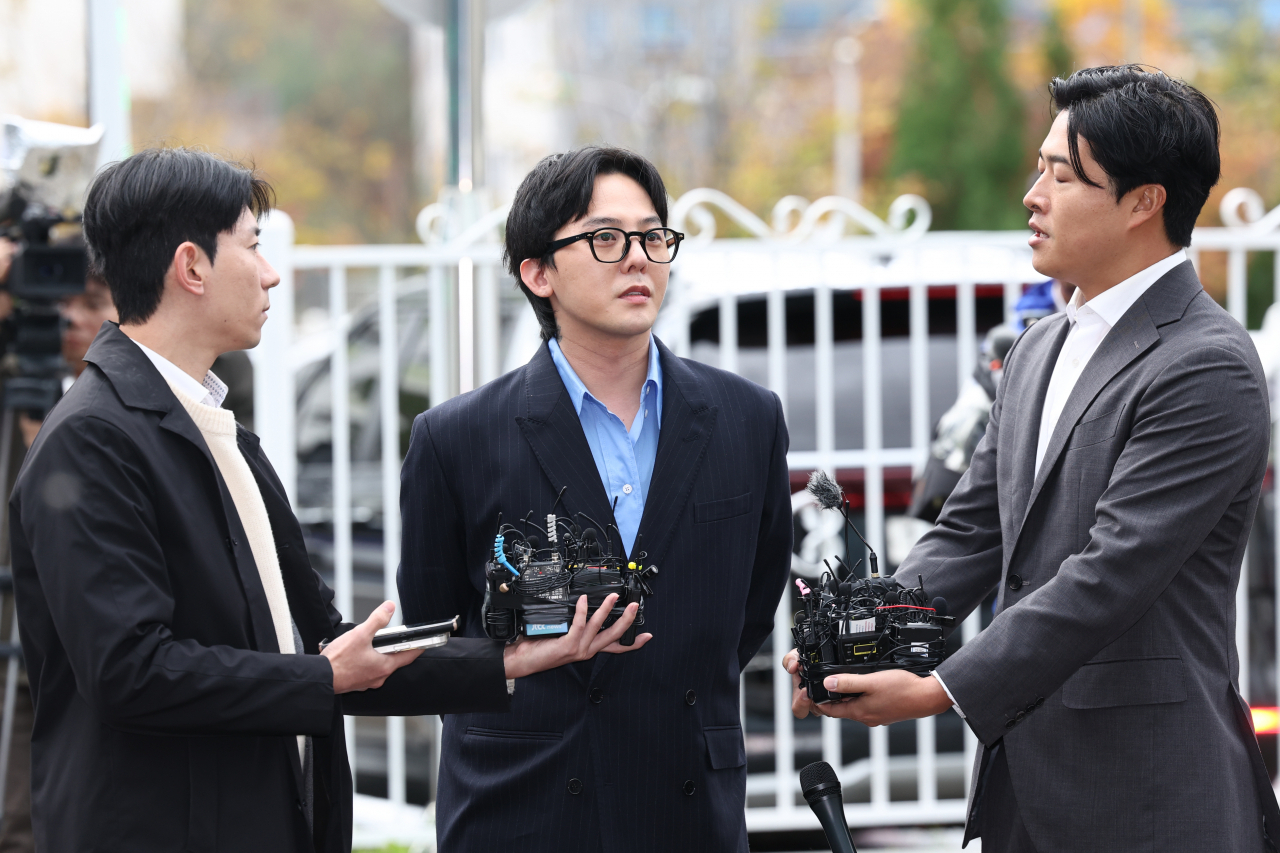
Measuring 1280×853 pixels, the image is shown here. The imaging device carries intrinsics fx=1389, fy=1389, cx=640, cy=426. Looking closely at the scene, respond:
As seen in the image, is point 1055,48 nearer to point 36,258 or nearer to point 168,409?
point 36,258

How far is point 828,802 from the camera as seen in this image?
8.14 feet

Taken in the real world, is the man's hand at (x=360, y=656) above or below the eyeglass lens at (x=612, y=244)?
below

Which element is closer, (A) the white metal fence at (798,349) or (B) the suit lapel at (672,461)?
(B) the suit lapel at (672,461)

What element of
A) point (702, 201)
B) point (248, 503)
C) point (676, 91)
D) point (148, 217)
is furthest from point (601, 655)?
point (676, 91)

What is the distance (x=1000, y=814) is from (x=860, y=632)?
0.47m

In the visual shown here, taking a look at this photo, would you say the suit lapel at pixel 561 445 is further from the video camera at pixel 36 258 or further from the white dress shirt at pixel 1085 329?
the video camera at pixel 36 258

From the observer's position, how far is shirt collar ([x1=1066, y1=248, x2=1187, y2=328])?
98.2 inches

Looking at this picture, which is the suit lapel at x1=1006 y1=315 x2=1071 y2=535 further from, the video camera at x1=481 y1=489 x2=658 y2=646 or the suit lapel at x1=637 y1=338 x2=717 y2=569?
the video camera at x1=481 y1=489 x2=658 y2=646

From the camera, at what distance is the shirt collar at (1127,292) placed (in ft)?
8.18

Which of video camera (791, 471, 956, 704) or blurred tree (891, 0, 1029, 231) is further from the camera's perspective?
blurred tree (891, 0, 1029, 231)

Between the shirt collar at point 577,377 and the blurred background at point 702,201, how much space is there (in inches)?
36.5

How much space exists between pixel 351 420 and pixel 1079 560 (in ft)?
13.5

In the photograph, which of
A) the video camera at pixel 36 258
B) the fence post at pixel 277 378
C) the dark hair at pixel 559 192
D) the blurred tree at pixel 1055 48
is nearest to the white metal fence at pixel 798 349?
the fence post at pixel 277 378

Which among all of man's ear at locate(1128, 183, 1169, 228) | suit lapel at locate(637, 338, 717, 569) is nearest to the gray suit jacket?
man's ear at locate(1128, 183, 1169, 228)
